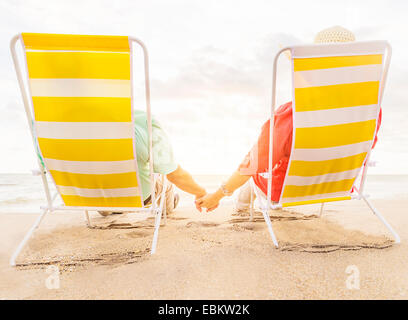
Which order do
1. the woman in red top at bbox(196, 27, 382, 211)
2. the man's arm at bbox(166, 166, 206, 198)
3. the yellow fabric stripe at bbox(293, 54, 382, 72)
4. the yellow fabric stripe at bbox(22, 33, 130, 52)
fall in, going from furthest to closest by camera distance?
the man's arm at bbox(166, 166, 206, 198), the woman in red top at bbox(196, 27, 382, 211), the yellow fabric stripe at bbox(293, 54, 382, 72), the yellow fabric stripe at bbox(22, 33, 130, 52)

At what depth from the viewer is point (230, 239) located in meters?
2.05

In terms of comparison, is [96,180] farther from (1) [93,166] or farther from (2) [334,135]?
(2) [334,135]

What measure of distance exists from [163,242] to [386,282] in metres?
1.47

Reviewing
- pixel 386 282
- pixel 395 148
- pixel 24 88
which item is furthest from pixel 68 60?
pixel 395 148

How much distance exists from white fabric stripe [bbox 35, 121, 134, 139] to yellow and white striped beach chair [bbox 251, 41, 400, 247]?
0.96 meters

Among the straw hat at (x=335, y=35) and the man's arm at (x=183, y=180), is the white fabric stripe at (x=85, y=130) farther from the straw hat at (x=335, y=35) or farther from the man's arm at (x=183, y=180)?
the straw hat at (x=335, y=35)

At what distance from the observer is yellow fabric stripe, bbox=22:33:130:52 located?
145 centimetres

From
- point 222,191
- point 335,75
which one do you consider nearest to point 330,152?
point 335,75

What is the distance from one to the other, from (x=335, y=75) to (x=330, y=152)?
1.65 ft

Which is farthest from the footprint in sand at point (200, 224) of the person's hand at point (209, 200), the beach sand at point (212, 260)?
the person's hand at point (209, 200)

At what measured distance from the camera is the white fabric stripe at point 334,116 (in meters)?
1.64

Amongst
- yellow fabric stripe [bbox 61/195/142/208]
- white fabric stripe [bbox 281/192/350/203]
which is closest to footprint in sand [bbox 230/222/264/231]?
white fabric stripe [bbox 281/192/350/203]

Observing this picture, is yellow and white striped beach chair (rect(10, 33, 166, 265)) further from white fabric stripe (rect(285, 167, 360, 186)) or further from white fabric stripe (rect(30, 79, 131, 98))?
white fabric stripe (rect(285, 167, 360, 186))
